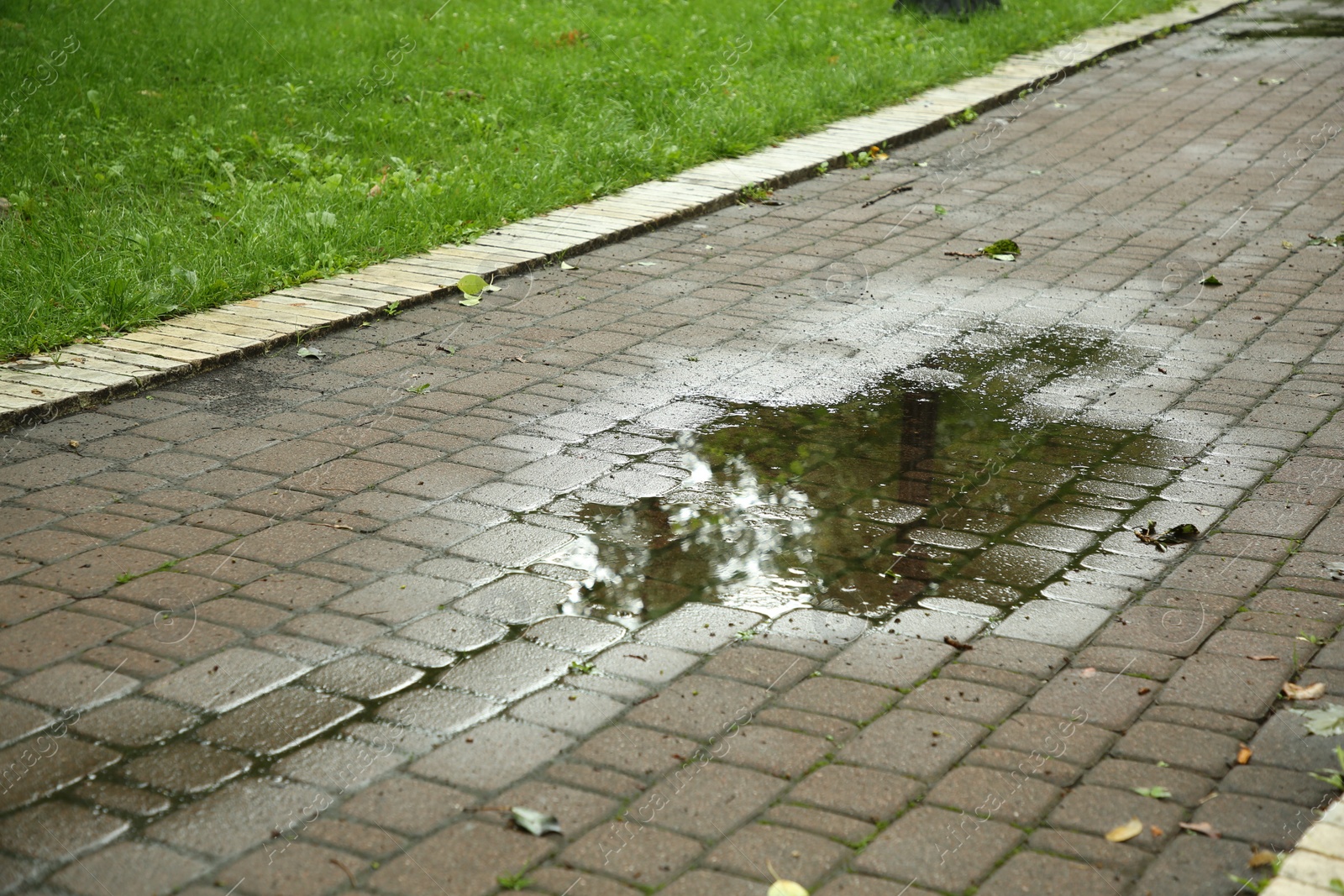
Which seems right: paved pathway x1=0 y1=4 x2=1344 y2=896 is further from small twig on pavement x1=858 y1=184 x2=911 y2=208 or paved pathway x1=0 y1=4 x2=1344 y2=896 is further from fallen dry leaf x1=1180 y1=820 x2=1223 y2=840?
small twig on pavement x1=858 y1=184 x2=911 y2=208

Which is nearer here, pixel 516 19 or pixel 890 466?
pixel 890 466

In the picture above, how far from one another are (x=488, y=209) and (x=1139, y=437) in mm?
4088

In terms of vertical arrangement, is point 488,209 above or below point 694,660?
above

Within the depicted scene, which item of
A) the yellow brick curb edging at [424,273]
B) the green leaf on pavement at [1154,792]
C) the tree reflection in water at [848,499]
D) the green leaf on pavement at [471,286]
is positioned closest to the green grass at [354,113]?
the yellow brick curb edging at [424,273]

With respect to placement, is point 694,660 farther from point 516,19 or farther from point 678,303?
point 516,19

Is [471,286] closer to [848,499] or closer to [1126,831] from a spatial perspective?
[848,499]

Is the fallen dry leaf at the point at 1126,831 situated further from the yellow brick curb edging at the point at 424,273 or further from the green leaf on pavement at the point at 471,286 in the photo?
the green leaf on pavement at the point at 471,286

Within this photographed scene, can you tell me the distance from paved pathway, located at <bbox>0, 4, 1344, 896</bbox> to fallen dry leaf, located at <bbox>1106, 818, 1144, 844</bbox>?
0.02 metres

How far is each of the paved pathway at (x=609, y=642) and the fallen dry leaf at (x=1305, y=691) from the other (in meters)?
0.03

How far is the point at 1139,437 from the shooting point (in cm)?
489

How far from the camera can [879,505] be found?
435cm

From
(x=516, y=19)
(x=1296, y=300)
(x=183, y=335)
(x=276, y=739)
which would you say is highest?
(x=516, y=19)

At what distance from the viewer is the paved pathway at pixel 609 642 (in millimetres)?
2742

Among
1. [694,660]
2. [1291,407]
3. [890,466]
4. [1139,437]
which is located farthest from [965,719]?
[1291,407]
